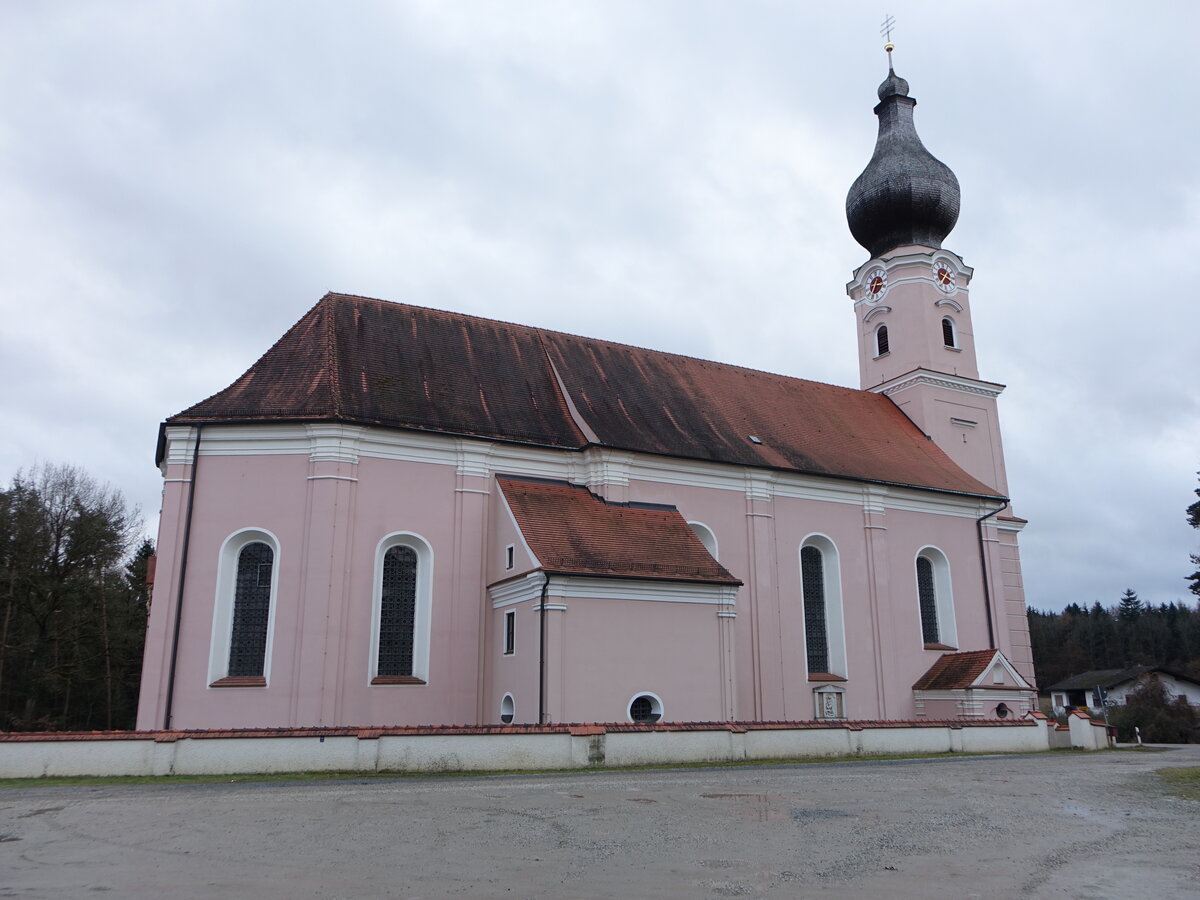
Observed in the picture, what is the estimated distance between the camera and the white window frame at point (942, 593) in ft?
90.7

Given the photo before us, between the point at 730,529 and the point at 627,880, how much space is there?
17.7 meters

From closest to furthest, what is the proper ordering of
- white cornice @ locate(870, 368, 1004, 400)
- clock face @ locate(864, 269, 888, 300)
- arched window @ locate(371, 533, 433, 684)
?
arched window @ locate(371, 533, 433, 684) → white cornice @ locate(870, 368, 1004, 400) → clock face @ locate(864, 269, 888, 300)

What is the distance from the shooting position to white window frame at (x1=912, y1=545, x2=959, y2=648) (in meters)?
27.6

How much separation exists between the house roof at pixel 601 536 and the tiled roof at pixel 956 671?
832 cm

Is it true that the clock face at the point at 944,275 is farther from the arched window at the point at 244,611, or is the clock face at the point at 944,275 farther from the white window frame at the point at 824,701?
the arched window at the point at 244,611

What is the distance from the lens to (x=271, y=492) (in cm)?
2039

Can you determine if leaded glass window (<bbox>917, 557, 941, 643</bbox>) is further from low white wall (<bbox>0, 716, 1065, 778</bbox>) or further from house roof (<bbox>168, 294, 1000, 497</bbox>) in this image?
low white wall (<bbox>0, 716, 1065, 778</bbox>)

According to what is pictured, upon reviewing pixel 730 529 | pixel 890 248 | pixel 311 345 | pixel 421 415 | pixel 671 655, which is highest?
pixel 890 248

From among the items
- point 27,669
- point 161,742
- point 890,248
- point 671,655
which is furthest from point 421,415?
point 27,669

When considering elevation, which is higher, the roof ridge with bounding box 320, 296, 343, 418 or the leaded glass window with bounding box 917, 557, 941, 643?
the roof ridge with bounding box 320, 296, 343, 418

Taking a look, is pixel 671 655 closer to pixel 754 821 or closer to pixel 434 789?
pixel 434 789

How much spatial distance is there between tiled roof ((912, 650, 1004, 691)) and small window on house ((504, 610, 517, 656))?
39.8 feet

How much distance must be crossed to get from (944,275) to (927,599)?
1186 cm

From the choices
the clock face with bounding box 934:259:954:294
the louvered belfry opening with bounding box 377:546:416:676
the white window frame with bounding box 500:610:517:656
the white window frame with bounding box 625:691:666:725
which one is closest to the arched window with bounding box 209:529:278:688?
the louvered belfry opening with bounding box 377:546:416:676
